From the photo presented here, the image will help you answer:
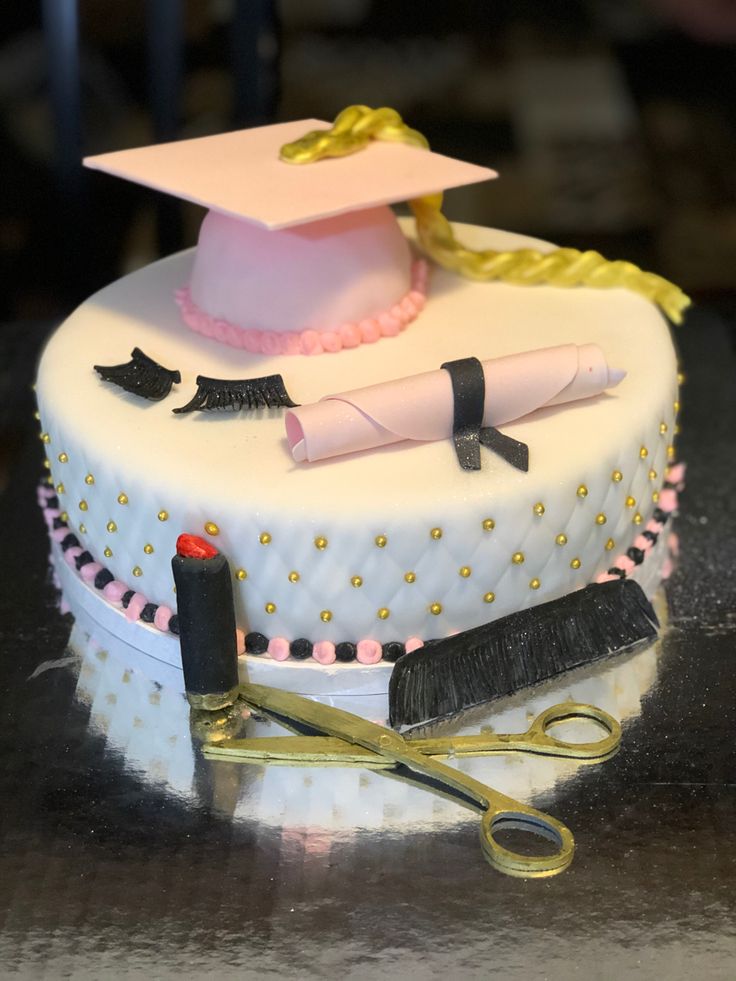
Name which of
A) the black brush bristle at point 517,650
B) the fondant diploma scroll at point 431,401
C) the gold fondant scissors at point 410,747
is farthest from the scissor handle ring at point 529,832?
the fondant diploma scroll at point 431,401

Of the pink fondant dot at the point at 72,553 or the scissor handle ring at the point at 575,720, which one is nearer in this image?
the scissor handle ring at the point at 575,720

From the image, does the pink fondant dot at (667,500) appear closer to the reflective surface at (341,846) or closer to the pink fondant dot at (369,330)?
the reflective surface at (341,846)

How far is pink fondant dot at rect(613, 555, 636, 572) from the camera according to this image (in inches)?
57.7

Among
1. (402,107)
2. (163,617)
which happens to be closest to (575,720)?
(163,617)

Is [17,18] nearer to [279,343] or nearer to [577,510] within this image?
[279,343]

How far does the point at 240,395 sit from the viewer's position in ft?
4.57

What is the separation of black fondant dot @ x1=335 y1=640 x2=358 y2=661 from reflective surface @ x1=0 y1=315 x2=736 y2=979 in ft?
0.32

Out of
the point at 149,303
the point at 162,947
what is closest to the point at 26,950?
the point at 162,947

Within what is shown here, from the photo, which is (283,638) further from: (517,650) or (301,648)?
(517,650)

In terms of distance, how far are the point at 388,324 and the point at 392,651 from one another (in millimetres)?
384

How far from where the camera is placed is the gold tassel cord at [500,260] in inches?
63.1

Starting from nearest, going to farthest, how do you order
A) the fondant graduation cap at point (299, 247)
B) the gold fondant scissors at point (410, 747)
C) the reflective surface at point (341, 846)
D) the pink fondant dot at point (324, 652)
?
the reflective surface at point (341, 846), the gold fondant scissors at point (410, 747), the pink fondant dot at point (324, 652), the fondant graduation cap at point (299, 247)

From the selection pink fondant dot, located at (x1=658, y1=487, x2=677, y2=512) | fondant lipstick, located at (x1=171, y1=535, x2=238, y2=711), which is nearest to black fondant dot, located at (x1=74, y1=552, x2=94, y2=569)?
fondant lipstick, located at (x1=171, y1=535, x2=238, y2=711)

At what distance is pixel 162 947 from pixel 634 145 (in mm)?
1851
